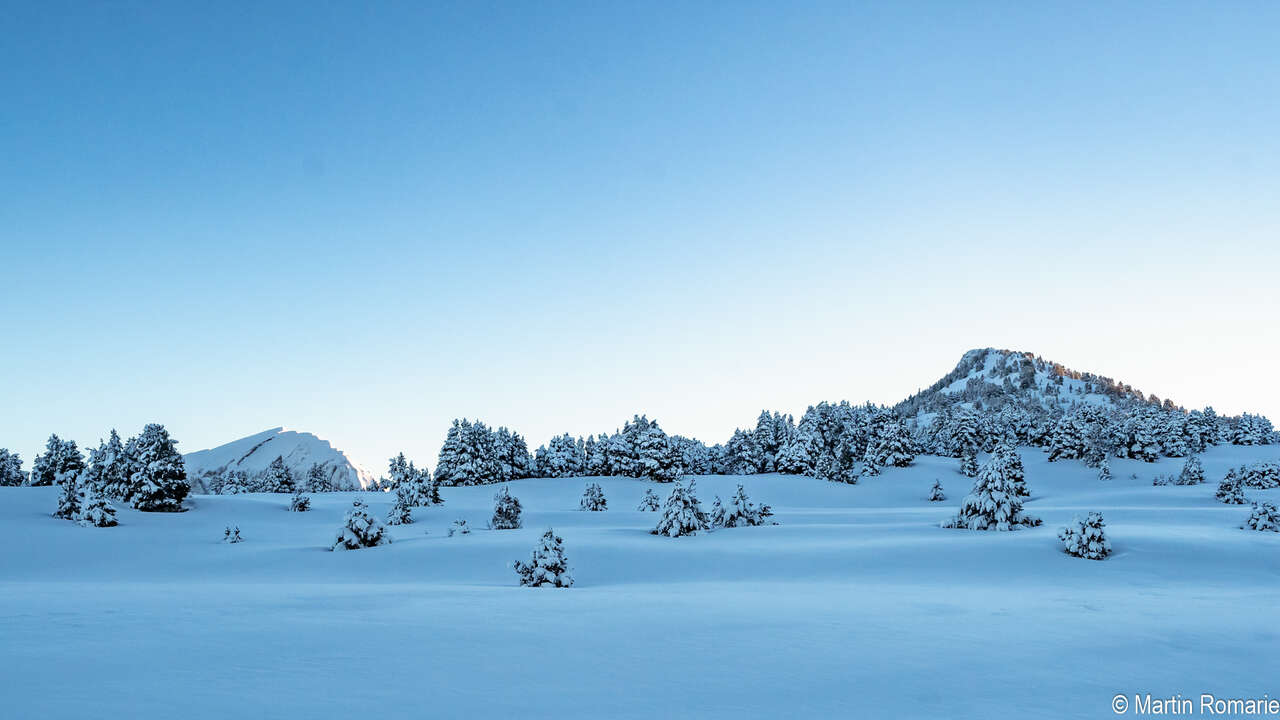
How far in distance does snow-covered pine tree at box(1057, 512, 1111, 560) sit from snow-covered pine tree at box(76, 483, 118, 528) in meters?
43.4

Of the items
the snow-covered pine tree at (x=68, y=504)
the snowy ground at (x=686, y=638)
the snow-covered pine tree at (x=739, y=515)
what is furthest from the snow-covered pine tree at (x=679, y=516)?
the snow-covered pine tree at (x=68, y=504)

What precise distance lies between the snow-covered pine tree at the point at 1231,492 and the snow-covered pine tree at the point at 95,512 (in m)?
65.1

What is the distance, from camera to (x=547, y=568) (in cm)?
1922

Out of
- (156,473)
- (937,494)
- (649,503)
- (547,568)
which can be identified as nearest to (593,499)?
(649,503)

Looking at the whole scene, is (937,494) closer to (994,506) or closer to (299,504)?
(994,506)

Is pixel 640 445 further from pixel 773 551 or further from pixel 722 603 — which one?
pixel 722 603

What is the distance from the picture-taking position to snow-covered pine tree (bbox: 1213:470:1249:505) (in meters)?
42.3

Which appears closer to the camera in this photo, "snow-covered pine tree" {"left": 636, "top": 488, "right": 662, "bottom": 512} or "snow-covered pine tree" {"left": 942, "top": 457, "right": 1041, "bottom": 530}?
"snow-covered pine tree" {"left": 942, "top": 457, "right": 1041, "bottom": 530}

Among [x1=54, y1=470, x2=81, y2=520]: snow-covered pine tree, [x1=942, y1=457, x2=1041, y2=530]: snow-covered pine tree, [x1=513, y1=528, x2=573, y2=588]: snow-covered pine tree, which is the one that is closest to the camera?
[x1=513, y1=528, x2=573, y2=588]: snow-covered pine tree

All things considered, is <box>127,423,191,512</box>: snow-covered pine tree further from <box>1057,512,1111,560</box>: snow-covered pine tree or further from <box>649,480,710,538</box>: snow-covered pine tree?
<box>1057,512,1111,560</box>: snow-covered pine tree

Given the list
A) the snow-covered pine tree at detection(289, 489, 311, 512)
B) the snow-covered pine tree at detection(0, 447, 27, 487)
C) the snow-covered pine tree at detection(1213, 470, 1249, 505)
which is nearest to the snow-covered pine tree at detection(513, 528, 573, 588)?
the snow-covered pine tree at detection(289, 489, 311, 512)

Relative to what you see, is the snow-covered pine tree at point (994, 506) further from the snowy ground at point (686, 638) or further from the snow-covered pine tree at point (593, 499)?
the snow-covered pine tree at point (593, 499)

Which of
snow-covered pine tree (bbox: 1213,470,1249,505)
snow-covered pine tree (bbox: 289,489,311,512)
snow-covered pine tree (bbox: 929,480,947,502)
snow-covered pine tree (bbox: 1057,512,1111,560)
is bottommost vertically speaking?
snow-covered pine tree (bbox: 929,480,947,502)

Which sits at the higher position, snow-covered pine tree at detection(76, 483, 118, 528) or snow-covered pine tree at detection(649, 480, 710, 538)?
snow-covered pine tree at detection(76, 483, 118, 528)
